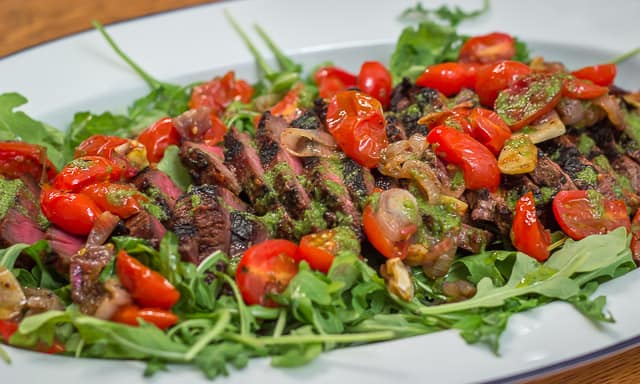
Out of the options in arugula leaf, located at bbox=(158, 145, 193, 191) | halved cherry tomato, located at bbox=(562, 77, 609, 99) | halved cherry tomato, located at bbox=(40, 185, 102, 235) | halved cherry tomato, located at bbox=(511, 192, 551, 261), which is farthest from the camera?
arugula leaf, located at bbox=(158, 145, 193, 191)

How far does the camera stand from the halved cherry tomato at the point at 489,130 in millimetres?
3959

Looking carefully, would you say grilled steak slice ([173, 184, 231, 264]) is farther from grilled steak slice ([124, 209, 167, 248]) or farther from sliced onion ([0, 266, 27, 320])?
sliced onion ([0, 266, 27, 320])

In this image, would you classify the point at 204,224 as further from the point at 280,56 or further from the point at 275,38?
the point at 275,38

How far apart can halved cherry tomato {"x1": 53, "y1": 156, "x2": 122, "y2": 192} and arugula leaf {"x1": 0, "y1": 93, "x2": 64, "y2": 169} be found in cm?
82

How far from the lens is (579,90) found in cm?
423

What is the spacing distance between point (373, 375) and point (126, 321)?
1.22 metres

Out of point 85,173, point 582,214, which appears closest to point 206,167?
point 85,173

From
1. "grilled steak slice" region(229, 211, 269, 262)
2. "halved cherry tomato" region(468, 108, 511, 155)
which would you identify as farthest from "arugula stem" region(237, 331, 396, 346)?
"halved cherry tomato" region(468, 108, 511, 155)

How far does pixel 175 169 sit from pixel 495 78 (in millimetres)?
2203

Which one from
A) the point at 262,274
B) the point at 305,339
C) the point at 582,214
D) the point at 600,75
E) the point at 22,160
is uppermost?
the point at 22,160

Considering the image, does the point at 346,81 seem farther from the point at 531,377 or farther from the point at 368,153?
the point at 531,377

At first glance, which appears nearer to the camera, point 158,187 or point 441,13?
point 158,187

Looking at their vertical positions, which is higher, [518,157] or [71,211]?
[71,211]

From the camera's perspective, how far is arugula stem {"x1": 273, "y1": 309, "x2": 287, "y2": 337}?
3223mm
